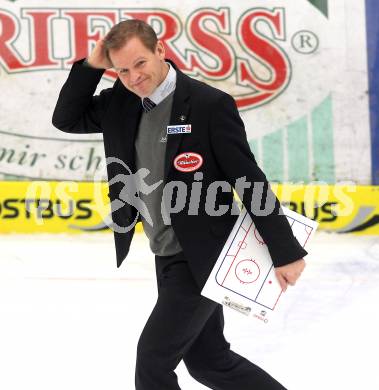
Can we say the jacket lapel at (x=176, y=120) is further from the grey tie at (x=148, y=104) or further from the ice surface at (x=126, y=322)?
the ice surface at (x=126, y=322)

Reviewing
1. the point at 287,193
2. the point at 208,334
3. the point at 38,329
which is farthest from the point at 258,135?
the point at 208,334

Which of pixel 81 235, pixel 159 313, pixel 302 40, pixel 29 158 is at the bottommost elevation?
pixel 81 235

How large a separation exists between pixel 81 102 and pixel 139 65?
0.31 metres

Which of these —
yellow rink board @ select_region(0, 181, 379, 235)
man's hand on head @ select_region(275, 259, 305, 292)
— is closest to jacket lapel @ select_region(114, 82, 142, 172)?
man's hand on head @ select_region(275, 259, 305, 292)

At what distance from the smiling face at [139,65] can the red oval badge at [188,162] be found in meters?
0.19

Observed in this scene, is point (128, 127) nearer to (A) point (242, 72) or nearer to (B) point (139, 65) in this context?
(B) point (139, 65)

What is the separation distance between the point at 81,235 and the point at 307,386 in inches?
118

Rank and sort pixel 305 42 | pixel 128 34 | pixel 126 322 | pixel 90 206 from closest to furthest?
pixel 128 34, pixel 126 322, pixel 90 206, pixel 305 42

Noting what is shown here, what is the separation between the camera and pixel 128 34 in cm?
204

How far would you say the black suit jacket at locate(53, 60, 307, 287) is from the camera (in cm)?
209

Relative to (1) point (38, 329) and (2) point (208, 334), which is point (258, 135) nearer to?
(1) point (38, 329)

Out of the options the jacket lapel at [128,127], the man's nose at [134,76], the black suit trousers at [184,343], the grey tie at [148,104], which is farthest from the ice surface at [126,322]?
the man's nose at [134,76]

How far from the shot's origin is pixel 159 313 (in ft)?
7.11

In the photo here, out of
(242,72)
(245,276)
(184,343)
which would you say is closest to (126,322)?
(184,343)
